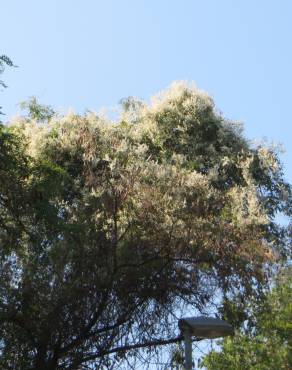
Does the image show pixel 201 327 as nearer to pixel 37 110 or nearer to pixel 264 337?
pixel 264 337

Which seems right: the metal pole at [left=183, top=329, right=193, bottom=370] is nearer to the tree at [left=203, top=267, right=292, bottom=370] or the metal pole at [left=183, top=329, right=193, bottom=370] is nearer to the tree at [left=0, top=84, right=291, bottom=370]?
the tree at [left=0, top=84, right=291, bottom=370]

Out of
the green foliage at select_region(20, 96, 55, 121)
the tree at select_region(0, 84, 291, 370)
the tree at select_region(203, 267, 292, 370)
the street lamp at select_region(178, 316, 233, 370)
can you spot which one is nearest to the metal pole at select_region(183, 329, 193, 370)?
the street lamp at select_region(178, 316, 233, 370)

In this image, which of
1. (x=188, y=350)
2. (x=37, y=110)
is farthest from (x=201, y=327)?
(x=37, y=110)

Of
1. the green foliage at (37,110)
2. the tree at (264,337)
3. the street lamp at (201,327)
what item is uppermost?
the green foliage at (37,110)

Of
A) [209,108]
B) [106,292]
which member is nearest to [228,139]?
[209,108]

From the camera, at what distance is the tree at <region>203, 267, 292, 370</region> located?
13.8 m

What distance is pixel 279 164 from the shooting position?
73.0 feet

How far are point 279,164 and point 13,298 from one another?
12838 mm

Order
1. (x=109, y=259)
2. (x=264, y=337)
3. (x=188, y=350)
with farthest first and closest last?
(x=264, y=337) < (x=109, y=259) < (x=188, y=350)

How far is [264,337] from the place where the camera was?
14.2 metres

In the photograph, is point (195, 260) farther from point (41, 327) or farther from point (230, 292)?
point (41, 327)

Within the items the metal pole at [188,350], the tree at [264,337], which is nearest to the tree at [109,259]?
the tree at [264,337]

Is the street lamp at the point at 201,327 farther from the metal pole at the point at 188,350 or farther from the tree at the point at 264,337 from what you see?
the tree at the point at 264,337

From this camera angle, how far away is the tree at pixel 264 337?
13.8 meters
